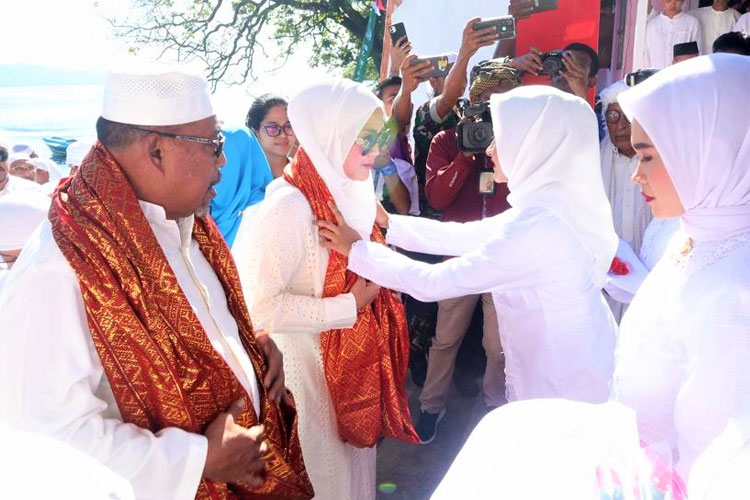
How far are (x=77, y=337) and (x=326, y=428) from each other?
119 cm

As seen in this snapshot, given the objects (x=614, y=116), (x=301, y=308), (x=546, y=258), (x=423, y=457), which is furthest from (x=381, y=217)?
(x=614, y=116)

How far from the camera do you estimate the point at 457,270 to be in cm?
214

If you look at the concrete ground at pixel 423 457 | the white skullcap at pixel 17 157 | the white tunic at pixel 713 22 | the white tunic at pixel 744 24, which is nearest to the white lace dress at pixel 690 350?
the concrete ground at pixel 423 457

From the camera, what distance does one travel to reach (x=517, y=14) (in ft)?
13.7

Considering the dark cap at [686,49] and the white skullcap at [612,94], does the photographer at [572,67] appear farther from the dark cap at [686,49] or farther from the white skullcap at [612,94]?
the dark cap at [686,49]

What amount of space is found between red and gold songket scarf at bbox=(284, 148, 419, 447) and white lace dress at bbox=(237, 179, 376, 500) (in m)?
0.04

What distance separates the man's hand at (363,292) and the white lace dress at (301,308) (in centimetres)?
5

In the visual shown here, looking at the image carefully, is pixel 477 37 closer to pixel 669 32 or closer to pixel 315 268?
pixel 315 268

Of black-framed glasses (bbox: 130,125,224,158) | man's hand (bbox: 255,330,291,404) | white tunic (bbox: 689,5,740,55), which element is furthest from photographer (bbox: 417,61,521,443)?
white tunic (bbox: 689,5,740,55)

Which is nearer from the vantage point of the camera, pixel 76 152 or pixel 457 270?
pixel 457 270

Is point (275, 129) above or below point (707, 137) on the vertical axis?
below

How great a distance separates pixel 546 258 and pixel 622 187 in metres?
1.56

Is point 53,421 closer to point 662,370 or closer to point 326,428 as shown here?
point 326,428

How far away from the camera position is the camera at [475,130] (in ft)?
9.85
